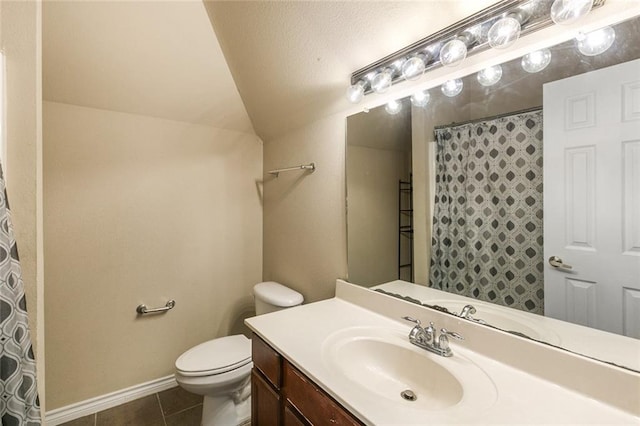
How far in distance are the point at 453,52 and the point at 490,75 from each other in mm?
157

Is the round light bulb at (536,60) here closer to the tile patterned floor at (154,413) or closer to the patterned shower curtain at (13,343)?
the patterned shower curtain at (13,343)

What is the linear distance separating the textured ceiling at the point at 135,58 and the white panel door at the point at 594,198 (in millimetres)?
1705

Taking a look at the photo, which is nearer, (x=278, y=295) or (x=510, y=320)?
→ (x=510, y=320)

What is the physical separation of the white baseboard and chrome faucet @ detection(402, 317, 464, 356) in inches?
75.9

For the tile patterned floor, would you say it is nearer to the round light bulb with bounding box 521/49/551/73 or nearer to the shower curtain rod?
the shower curtain rod

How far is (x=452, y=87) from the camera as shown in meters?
1.10

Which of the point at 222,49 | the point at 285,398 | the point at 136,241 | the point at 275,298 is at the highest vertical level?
the point at 222,49

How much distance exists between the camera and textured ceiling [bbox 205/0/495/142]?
1054 mm

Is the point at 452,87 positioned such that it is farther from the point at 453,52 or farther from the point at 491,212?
the point at 491,212

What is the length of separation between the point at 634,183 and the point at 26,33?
6.20ft

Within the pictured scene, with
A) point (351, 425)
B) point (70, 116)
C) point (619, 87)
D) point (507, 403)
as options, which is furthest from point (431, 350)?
point (70, 116)

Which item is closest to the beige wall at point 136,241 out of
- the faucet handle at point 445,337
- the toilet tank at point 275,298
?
the toilet tank at point 275,298

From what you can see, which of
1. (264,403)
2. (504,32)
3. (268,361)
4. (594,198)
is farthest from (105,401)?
(504,32)

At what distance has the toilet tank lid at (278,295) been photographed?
1.76 metres
